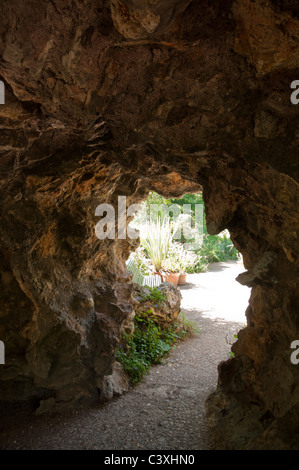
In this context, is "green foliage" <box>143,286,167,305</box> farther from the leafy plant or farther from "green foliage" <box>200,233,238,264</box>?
"green foliage" <box>200,233,238,264</box>

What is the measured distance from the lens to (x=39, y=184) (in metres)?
2.63

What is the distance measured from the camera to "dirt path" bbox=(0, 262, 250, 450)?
9.11 feet

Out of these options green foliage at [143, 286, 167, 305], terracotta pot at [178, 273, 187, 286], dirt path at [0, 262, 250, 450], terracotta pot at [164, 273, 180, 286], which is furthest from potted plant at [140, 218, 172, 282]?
dirt path at [0, 262, 250, 450]

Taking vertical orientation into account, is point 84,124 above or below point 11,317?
above

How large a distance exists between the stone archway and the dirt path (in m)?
0.25

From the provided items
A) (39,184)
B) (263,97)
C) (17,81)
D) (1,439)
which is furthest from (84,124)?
(1,439)

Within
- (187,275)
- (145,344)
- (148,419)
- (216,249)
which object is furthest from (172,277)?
(148,419)

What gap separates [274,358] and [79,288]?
184 cm

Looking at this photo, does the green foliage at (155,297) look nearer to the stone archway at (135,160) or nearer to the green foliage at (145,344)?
the green foliage at (145,344)

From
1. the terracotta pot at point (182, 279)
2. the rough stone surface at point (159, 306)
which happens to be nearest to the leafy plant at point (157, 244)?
the terracotta pot at point (182, 279)

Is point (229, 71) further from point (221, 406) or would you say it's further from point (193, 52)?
point (221, 406)

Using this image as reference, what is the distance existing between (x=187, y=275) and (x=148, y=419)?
24.0 feet

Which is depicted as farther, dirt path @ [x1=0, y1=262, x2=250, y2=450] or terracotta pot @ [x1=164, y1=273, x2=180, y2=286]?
terracotta pot @ [x1=164, y1=273, x2=180, y2=286]

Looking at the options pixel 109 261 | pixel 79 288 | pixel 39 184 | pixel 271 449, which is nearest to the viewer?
pixel 271 449
